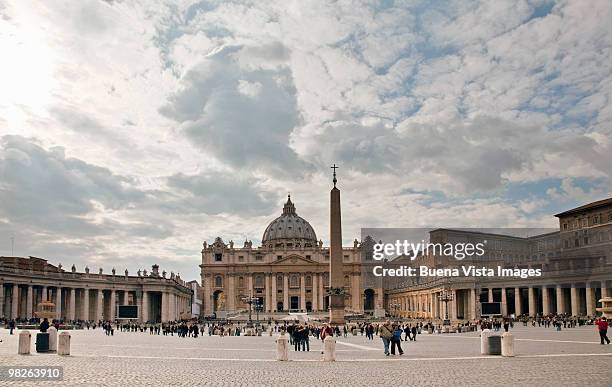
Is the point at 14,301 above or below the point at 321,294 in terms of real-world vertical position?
below

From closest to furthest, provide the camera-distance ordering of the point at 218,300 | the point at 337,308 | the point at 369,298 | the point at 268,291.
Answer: the point at 337,308 → the point at 268,291 → the point at 218,300 → the point at 369,298

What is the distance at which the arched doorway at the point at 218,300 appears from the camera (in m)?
141

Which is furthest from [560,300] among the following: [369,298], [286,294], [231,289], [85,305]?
[231,289]

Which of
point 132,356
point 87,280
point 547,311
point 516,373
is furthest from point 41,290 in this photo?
point 516,373

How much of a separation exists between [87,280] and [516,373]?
79.2 metres

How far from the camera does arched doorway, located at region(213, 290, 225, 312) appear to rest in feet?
463

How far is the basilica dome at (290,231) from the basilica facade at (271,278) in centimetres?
1413

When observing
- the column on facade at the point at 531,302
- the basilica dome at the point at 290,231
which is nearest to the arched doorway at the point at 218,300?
the basilica dome at the point at 290,231

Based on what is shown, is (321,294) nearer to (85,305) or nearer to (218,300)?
(218,300)

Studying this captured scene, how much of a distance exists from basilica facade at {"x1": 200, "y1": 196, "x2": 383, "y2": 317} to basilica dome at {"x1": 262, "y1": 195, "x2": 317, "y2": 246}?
14.1m

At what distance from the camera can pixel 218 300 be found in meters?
147

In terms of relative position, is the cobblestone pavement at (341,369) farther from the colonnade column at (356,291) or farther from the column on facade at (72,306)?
the colonnade column at (356,291)

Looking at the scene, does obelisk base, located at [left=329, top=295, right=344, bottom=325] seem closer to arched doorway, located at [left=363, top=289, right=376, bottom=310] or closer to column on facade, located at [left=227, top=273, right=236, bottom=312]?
column on facade, located at [left=227, top=273, right=236, bottom=312]

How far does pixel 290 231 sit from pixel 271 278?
21409mm
